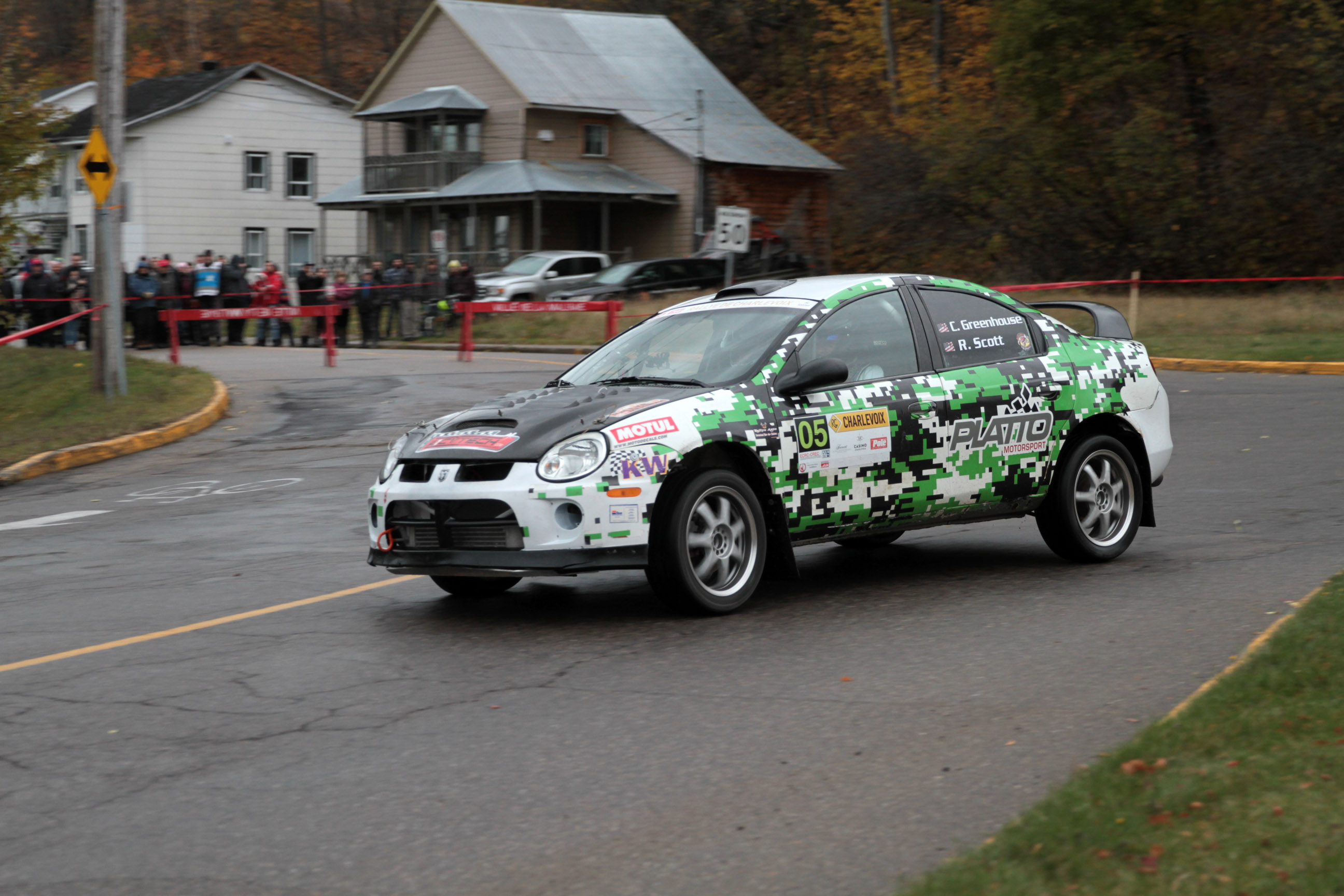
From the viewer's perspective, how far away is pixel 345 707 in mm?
6105

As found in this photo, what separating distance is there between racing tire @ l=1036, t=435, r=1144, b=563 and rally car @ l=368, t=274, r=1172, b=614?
0.04 feet

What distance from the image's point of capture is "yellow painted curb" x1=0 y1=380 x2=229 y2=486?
1552cm

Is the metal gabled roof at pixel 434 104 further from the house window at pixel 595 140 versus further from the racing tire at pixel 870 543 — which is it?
the racing tire at pixel 870 543

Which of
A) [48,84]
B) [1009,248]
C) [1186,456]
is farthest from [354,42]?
[1186,456]

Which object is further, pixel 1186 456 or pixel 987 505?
pixel 1186 456

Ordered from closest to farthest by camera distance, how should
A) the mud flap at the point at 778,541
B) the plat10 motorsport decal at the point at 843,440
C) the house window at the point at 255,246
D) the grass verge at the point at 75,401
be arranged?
the mud flap at the point at 778,541 → the plat10 motorsport decal at the point at 843,440 → the grass verge at the point at 75,401 → the house window at the point at 255,246

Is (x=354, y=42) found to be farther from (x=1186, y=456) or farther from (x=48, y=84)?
(x=1186, y=456)

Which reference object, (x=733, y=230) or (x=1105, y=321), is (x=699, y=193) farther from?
(x=1105, y=321)

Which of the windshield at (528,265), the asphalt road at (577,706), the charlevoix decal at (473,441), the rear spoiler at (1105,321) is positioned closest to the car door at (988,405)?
the asphalt road at (577,706)

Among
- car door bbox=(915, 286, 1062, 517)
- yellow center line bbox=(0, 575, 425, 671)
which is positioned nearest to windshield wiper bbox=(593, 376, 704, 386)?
car door bbox=(915, 286, 1062, 517)

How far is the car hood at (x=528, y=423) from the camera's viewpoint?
737cm

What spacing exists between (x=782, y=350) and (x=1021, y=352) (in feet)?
5.33

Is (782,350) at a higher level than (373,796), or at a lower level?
higher

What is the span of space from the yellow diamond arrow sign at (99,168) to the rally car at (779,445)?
38.5 feet
